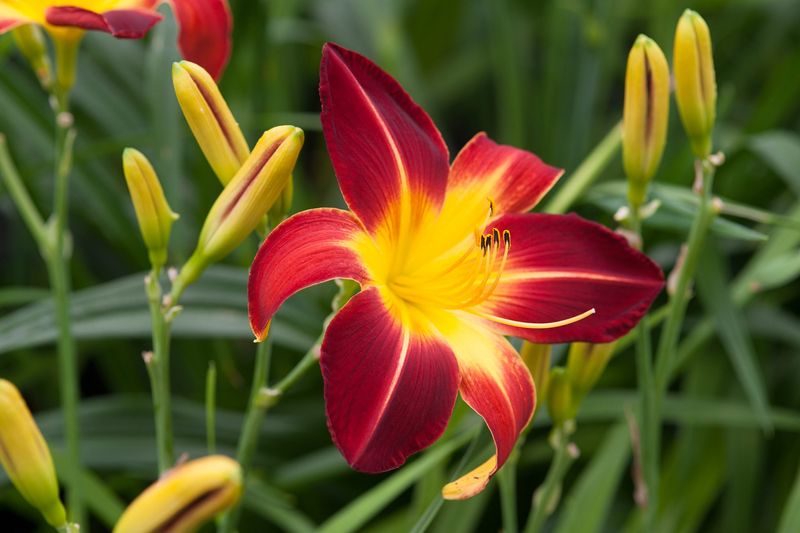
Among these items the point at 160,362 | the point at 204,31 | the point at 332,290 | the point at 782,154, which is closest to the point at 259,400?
the point at 160,362

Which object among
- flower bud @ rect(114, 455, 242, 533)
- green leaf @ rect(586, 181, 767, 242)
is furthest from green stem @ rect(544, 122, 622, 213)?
flower bud @ rect(114, 455, 242, 533)

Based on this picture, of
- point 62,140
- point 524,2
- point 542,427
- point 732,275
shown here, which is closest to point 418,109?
point 62,140

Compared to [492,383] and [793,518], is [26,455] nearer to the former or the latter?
[492,383]

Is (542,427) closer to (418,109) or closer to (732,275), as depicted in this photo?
(732,275)

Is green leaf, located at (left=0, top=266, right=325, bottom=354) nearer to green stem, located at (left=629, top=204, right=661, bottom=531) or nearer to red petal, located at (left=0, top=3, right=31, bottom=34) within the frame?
red petal, located at (left=0, top=3, right=31, bottom=34)

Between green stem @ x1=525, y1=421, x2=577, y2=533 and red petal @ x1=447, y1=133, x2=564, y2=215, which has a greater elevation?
red petal @ x1=447, y1=133, x2=564, y2=215

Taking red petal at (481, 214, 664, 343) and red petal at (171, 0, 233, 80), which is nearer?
red petal at (481, 214, 664, 343)

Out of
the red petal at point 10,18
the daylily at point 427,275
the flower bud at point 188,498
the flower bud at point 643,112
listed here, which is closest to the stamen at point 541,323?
the daylily at point 427,275
